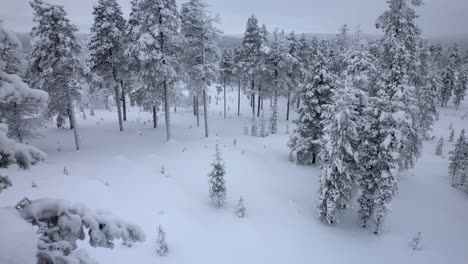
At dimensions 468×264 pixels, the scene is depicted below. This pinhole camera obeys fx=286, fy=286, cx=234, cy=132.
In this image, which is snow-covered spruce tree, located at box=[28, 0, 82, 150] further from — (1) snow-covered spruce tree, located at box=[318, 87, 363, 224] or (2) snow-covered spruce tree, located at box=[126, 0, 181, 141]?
(1) snow-covered spruce tree, located at box=[318, 87, 363, 224]

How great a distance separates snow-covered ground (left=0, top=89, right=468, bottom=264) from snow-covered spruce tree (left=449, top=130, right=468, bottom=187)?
1686 millimetres

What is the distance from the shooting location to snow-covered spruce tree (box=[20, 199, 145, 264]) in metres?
3.38

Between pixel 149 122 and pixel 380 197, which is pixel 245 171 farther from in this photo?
pixel 149 122

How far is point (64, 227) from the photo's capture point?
3.51 metres

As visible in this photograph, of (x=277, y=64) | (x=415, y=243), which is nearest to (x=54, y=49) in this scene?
(x=277, y=64)

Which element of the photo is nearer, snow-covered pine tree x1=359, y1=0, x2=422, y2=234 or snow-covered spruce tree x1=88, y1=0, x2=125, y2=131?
snow-covered pine tree x1=359, y1=0, x2=422, y2=234

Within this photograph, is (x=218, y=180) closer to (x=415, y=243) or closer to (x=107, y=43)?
(x=415, y=243)

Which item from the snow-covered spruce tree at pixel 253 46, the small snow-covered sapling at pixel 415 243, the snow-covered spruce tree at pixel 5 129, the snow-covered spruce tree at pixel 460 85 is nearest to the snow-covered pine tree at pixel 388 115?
the small snow-covered sapling at pixel 415 243

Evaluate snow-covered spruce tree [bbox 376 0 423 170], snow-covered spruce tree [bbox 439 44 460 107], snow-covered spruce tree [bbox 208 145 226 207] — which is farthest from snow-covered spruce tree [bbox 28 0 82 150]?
snow-covered spruce tree [bbox 439 44 460 107]

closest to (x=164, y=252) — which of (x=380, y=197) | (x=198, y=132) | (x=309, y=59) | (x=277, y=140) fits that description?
(x=380, y=197)

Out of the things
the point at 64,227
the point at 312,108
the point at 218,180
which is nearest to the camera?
the point at 64,227

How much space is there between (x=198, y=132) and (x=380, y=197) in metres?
20.0

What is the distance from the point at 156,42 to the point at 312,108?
1392 centimetres

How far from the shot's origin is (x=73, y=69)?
71.7ft
